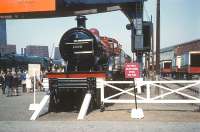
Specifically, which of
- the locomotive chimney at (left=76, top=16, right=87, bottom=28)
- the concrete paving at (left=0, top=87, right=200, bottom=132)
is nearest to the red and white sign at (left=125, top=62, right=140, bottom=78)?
the concrete paving at (left=0, top=87, right=200, bottom=132)

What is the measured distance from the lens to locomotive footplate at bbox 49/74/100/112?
1479 centimetres

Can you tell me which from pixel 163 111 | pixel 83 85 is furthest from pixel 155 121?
pixel 83 85

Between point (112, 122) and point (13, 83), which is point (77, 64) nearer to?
point (112, 122)

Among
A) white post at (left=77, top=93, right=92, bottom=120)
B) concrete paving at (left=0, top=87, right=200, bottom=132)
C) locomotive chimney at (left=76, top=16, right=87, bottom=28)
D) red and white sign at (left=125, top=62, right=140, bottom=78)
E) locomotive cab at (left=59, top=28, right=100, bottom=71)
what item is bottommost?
concrete paving at (left=0, top=87, right=200, bottom=132)

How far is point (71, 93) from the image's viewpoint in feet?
54.9

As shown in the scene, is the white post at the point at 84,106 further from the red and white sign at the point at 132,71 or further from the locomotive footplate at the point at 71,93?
the red and white sign at the point at 132,71

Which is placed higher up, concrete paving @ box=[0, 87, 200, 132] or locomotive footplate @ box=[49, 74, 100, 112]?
locomotive footplate @ box=[49, 74, 100, 112]

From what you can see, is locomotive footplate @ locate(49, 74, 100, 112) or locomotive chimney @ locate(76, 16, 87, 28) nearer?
locomotive footplate @ locate(49, 74, 100, 112)

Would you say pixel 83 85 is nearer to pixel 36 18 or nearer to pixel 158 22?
pixel 158 22

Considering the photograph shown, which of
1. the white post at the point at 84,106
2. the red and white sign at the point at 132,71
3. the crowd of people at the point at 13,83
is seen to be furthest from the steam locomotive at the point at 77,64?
the crowd of people at the point at 13,83

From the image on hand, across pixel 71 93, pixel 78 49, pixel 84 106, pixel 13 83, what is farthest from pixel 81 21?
pixel 13 83

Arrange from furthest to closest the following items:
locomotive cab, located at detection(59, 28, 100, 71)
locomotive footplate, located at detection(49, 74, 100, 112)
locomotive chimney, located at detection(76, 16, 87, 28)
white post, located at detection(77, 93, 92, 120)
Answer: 1. locomotive chimney, located at detection(76, 16, 87, 28)
2. locomotive cab, located at detection(59, 28, 100, 71)
3. locomotive footplate, located at detection(49, 74, 100, 112)
4. white post, located at detection(77, 93, 92, 120)

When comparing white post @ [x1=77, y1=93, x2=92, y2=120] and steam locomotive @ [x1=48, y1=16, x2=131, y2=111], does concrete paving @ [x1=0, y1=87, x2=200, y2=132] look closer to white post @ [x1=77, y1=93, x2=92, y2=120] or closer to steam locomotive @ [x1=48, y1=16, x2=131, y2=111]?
white post @ [x1=77, y1=93, x2=92, y2=120]

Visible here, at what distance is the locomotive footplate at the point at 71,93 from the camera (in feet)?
48.5
